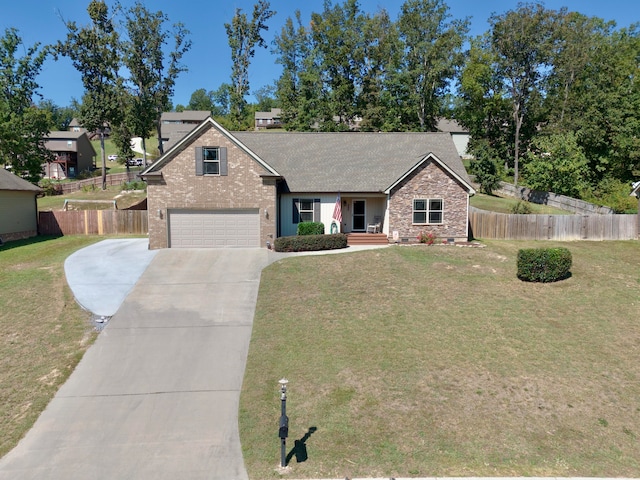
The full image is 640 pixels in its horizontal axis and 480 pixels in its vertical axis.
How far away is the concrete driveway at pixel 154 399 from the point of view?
26.2 ft

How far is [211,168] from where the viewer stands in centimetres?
2328

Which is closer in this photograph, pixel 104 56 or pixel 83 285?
pixel 83 285

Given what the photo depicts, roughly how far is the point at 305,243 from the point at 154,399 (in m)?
13.2

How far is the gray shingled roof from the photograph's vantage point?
2614cm

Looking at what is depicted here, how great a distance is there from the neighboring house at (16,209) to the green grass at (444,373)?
63.0ft

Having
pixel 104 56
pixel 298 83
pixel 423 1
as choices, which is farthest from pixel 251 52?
pixel 423 1

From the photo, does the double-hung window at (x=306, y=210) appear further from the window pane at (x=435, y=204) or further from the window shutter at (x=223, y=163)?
the window pane at (x=435, y=204)

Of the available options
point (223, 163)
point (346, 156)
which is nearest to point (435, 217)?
point (346, 156)

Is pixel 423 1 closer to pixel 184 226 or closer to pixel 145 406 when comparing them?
pixel 184 226

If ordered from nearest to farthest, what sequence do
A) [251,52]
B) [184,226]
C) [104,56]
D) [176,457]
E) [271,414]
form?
[176,457] → [271,414] → [184,226] → [104,56] → [251,52]

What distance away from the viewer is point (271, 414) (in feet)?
31.0

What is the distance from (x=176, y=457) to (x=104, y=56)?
50.5 m

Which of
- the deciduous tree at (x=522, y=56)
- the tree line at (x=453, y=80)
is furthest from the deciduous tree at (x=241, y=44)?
the deciduous tree at (x=522, y=56)

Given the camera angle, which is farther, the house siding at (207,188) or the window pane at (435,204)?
the window pane at (435,204)
